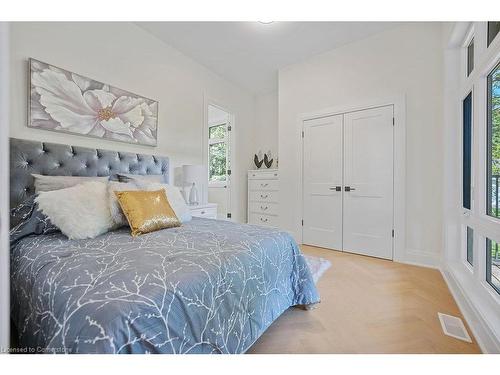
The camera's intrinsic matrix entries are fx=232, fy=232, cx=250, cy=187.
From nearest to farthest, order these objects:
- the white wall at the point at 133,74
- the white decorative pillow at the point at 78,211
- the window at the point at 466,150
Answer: the white decorative pillow at the point at 78,211 → the white wall at the point at 133,74 → the window at the point at 466,150

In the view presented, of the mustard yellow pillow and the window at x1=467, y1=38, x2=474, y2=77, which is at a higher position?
the window at x1=467, y1=38, x2=474, y2=77

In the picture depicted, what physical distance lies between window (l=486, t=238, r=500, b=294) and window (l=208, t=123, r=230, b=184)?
3.70 meters

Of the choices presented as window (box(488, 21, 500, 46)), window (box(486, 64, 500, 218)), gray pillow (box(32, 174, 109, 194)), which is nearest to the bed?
gray pillow (box(32, 174, 109, 194))

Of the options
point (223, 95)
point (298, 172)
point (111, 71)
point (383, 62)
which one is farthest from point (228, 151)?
point (383, 62)

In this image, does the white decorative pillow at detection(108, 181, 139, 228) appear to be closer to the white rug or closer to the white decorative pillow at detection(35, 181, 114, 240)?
the white decorative pillow at detection(35, 181, 114, 240)

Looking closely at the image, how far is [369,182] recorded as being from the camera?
297 centimetres

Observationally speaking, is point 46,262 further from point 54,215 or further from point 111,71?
point 111,71

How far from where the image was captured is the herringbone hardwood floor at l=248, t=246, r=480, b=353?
1.33m

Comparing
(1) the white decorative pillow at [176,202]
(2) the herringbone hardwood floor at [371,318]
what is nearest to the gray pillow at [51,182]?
(1) the white decorative pillow at [176,202]

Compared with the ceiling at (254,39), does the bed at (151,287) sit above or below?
below

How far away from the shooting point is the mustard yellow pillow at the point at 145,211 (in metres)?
1.54

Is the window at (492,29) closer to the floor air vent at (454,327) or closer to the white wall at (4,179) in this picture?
the floor air vent at (454,327)

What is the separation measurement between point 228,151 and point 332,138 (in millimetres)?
1875

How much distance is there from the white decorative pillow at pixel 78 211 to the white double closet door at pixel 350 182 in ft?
8.89
